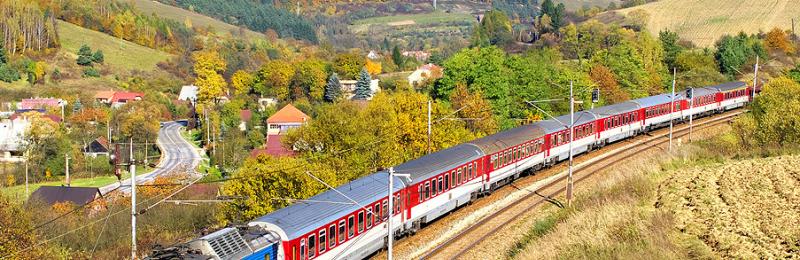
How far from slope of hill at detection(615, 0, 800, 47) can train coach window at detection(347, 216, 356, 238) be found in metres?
143

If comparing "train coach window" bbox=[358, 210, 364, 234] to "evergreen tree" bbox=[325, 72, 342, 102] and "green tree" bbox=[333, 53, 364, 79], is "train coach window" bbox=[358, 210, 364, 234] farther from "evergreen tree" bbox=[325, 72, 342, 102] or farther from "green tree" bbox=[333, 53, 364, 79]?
"green tree" bbox=[333, 53, 364, 79]

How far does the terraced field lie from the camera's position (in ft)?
66.3

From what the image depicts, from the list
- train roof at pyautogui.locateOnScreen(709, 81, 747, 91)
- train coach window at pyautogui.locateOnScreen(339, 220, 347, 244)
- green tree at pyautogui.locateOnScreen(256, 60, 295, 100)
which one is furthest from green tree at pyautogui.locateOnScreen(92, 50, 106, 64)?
train coach window at pyautogui.locateOnScreen(339, 220, 347, 244)

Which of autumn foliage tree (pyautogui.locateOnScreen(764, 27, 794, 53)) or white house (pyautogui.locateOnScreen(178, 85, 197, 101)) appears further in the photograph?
white house (pyautogui.locateOnScreen(178, 85, 197, 101))

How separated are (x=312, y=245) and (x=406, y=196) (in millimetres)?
6839

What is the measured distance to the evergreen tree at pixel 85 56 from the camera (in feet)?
520

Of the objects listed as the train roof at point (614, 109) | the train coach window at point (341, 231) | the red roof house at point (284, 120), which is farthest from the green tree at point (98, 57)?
the train coach window at point (341, 231)

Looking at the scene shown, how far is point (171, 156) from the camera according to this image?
95.8 m

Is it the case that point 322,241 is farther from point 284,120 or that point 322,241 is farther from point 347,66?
point 347,66

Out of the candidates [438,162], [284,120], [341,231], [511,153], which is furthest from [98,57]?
[341,231]

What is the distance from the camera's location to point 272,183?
132 ft

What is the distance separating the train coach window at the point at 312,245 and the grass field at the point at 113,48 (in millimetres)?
152516

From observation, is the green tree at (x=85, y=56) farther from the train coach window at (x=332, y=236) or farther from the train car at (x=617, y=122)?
the train coach window at (x=332, y=236)

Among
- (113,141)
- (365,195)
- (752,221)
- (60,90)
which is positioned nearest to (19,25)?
(60,90)
